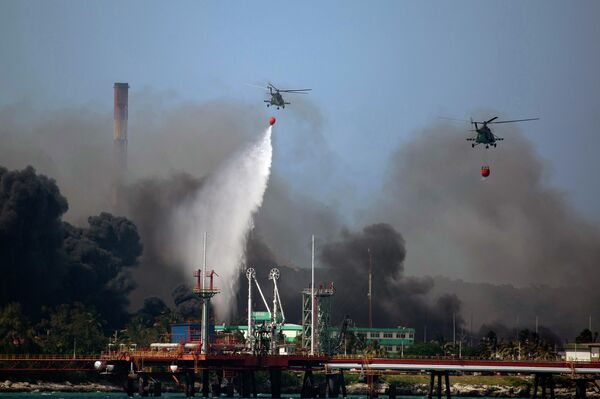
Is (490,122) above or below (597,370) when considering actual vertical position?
above

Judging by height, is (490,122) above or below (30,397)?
above

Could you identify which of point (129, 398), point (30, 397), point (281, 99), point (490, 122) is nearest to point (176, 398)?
point (129, 398)

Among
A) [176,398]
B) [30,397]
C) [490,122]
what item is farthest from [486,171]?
[30,397]

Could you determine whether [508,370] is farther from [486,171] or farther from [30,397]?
[30,397]

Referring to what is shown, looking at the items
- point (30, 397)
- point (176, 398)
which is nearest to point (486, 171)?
point (176, 398)

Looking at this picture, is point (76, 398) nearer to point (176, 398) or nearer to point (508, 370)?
point (176, 398)

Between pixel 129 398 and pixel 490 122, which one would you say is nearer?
pixel 490 122

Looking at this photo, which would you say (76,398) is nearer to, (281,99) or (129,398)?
(129,398)
